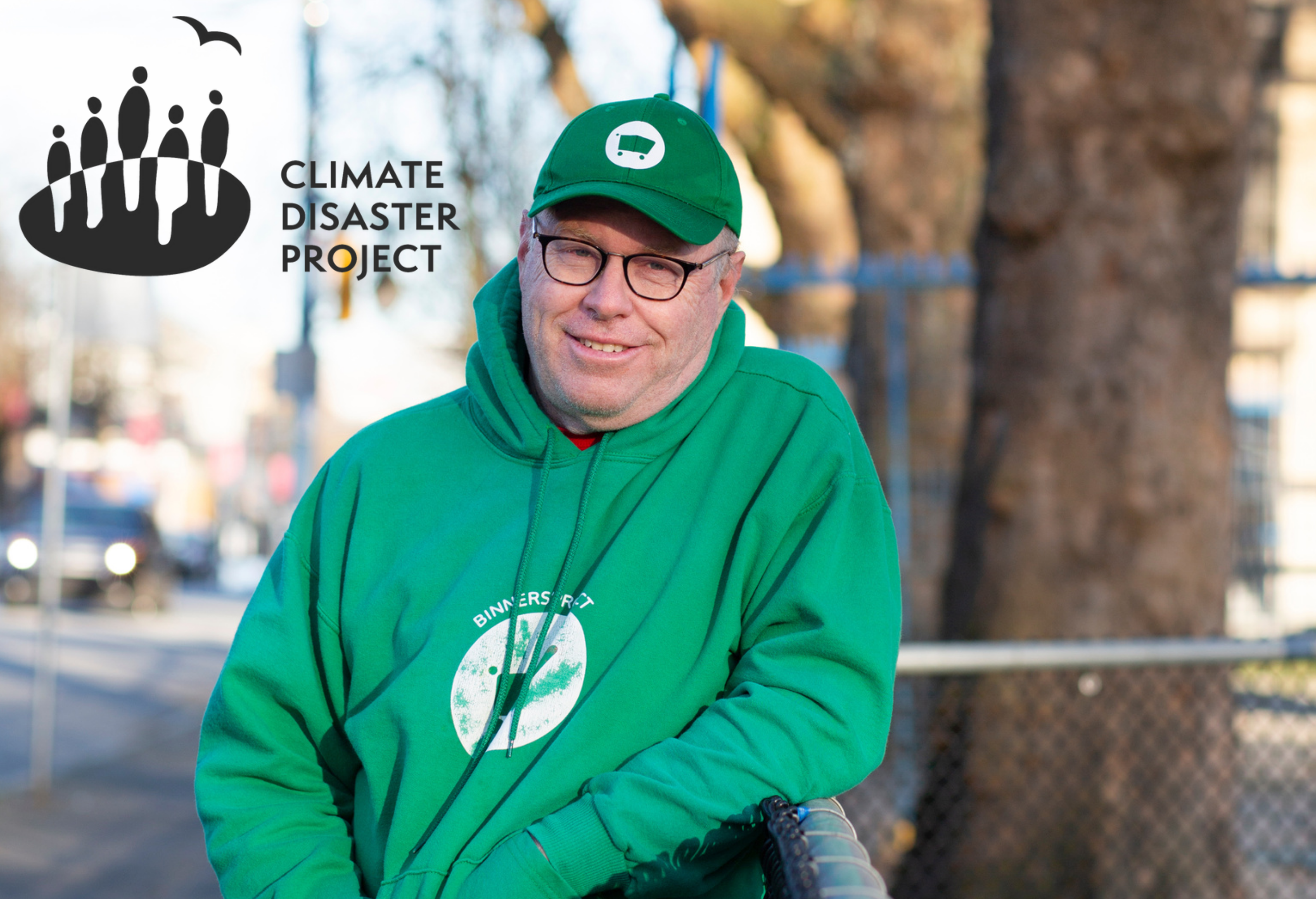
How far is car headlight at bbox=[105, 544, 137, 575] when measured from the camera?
23734 millimetres

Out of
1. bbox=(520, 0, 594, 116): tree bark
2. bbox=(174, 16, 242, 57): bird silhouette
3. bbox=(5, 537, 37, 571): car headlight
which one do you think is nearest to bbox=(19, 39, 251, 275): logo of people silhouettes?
bbox=(174, 16, 242, 57): bird silhouette

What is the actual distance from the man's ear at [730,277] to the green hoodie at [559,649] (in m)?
0.05

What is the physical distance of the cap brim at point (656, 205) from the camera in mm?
1961

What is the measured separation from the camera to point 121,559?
23844mm

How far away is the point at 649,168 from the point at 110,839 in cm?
664

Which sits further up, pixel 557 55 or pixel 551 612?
pixel 557 55

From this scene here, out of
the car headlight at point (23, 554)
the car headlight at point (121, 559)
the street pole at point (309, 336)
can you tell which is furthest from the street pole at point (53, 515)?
the car headlight at point (23, 554)

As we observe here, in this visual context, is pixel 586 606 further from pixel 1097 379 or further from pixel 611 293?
pixel 1097 379

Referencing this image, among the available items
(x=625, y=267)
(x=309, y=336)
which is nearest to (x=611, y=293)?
(x=625, y=267)

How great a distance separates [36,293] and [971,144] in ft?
137

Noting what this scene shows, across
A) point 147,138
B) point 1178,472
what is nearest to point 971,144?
point 1178,472

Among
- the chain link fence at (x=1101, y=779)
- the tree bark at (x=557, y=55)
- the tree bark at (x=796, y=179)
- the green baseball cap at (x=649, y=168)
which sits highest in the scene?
the tree bark at (x=557, y=55)

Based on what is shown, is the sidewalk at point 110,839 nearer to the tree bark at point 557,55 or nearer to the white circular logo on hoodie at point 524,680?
the white circular logo on hoodie at point 524,680

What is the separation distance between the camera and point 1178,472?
4781mm
